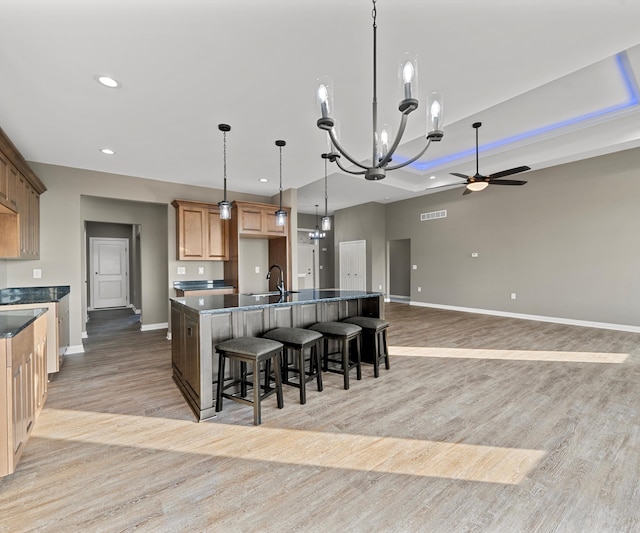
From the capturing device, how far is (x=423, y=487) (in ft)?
5.77

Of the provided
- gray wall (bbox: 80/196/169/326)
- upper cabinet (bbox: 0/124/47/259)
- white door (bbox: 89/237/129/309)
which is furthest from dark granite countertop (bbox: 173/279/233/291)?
white door (bbox: 89/237/129/309)

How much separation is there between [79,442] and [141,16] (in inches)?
111

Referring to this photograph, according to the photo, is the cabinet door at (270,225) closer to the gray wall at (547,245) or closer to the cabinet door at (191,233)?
the cabinet door at (191,233)

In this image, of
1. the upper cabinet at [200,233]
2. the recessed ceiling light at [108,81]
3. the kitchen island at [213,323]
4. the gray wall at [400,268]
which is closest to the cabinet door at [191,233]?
the upper cabinet at [200,233]

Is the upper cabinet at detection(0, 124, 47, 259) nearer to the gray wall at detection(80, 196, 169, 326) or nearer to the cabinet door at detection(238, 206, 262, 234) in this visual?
the gray wall at detection(80, 196, 169, 326)

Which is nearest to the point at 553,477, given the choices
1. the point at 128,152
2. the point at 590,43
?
the point at 590,43

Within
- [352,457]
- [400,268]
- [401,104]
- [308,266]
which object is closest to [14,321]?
[352,457]

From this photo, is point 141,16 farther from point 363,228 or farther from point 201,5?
point 363,228

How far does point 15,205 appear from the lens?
3.29 m

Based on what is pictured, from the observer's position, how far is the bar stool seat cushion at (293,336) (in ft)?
9.26

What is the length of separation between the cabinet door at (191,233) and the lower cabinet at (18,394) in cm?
289

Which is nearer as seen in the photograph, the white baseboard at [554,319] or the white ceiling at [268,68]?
the white ceiling at [268,68]

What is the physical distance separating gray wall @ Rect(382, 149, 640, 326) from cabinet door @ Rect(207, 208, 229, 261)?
5.52 metres

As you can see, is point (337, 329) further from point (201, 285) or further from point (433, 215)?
point (433, 215)
